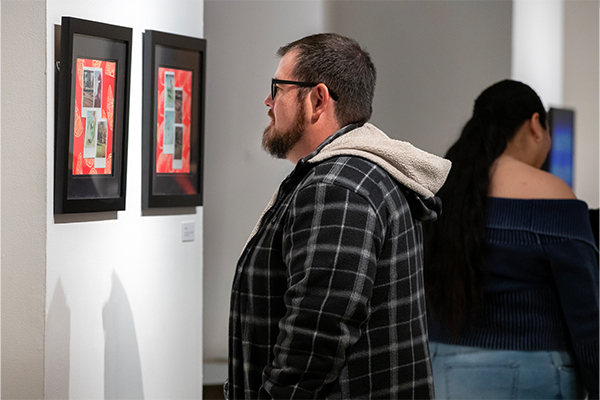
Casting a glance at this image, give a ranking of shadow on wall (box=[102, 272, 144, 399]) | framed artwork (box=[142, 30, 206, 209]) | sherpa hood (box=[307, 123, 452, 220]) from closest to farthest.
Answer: sherpa hood (box=[307, 123, 452, 220]), shadow on wall (box=[102, 272, 144, 399]), framed artwork (box=[142, 30, 206, 209])

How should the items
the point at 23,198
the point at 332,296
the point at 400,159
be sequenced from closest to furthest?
the point at 332,296
the point at 400,159
the point at 23,198

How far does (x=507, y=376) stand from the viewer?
1781 millimetres

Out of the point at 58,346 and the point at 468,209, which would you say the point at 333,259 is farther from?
the point at 58,346

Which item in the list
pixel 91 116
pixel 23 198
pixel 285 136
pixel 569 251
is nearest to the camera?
pixel 285 136

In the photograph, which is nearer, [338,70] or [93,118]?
[338,70]

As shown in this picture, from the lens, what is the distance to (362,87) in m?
1.39

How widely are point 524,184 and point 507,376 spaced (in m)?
0.59

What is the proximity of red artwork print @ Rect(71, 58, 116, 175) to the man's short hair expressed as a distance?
37.6 inches

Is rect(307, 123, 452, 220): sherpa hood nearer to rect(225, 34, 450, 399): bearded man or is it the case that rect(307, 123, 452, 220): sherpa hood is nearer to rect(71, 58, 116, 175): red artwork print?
rect(225, 34, 450, 399): bearded man

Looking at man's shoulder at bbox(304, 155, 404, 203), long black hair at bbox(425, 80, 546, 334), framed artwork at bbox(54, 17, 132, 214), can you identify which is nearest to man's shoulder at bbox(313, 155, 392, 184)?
man's shoulder at bbox(304, 155, 404, 203)

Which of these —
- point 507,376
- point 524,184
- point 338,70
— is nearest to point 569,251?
point 524,184

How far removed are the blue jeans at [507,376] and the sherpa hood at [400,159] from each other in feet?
2.25

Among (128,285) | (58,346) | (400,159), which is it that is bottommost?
(58,346)

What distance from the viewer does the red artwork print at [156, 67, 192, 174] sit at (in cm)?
250
